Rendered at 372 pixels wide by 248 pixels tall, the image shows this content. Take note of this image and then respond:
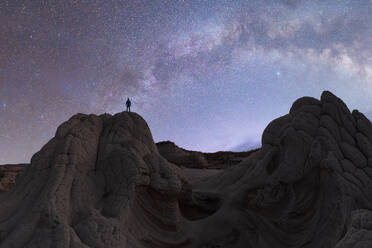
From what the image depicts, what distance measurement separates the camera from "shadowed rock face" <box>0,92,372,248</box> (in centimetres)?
399

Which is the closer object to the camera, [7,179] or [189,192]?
[189,192]

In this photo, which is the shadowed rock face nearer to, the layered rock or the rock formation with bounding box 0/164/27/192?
the layered rock

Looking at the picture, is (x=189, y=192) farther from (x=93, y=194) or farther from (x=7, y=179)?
(x=7, y=179)

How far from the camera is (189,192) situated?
585 centimetres

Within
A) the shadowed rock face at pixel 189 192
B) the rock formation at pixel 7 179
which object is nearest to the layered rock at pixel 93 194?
the shadowed rock face at pixel 189 192

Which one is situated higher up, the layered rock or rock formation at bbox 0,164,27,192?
rock formation at bbox 0,164,27,192

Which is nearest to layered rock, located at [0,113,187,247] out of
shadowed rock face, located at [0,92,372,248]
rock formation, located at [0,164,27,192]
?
shadowed rock face, located at [0,92,372,248]

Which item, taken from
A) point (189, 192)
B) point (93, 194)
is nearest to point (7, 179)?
point (189, 192)

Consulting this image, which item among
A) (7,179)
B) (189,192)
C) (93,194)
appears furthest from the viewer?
(7,179)

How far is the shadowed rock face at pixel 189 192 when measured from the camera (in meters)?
3.99

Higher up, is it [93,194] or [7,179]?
[7,179]

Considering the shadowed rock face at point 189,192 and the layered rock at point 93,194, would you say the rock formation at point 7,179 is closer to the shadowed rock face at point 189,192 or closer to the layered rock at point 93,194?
the layered rock at point 93,194

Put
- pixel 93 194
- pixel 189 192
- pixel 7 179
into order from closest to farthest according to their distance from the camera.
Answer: pixel 93 194, pixel 189 192, pixel 7 179

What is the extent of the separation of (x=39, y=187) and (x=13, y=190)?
46 cm
